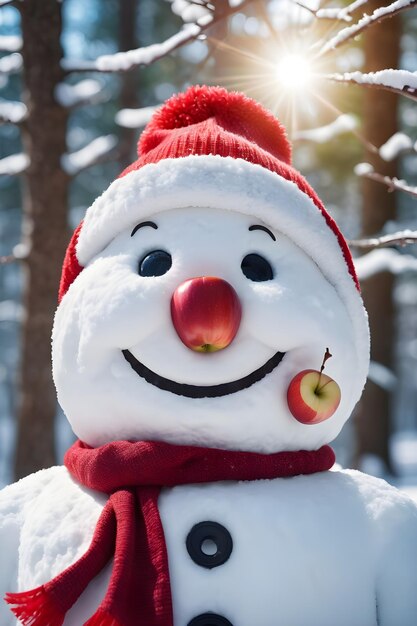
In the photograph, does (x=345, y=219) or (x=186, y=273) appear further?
(x=345, y=219)

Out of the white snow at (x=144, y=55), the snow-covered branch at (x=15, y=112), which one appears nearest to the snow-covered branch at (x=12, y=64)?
the snow-covered branch at (x=15, y=112)

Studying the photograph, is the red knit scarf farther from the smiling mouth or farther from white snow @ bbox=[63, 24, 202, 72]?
white snow @ bbox=[63, 24, 202, 72]

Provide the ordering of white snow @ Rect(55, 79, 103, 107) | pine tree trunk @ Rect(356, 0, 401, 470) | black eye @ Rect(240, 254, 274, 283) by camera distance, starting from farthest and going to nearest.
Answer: pine tree trunk @ Rect(356, 0, 401, 470) < white snow @ Rect(55, 79, 103, 107) < black eye @ Rect(240, 254, 274, 283)

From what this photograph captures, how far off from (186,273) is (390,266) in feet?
9.82

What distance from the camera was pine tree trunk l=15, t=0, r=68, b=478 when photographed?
13.7 ft

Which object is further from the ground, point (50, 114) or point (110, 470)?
point (50, 114)

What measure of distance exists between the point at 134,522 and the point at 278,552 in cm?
34

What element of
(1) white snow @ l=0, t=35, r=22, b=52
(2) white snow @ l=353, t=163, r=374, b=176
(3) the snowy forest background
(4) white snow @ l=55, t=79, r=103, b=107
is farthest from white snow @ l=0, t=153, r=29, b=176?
(2) white snow @ l=353, t=163, r=374, b=176

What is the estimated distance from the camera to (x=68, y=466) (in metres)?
1.86

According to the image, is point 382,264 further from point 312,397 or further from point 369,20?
point 312,397

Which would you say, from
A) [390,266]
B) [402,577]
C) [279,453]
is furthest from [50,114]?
[402,577]

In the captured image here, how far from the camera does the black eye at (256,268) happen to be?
173 centimetres

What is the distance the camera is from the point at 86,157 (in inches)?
179

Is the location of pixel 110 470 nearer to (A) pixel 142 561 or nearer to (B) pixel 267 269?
(A) pixel 142 561
